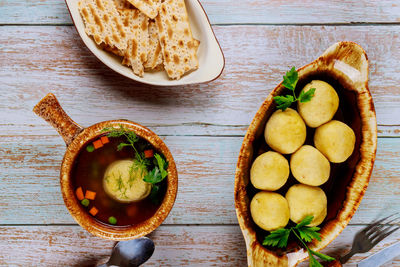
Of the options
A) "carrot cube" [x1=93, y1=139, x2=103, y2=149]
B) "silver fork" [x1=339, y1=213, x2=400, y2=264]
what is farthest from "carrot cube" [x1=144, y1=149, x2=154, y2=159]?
"silver fork" [x1=339, y1=213, x2=400, y2=264]

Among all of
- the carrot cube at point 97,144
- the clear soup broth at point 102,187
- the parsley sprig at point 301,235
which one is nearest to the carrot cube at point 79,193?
the clear soup broth at point 102,187

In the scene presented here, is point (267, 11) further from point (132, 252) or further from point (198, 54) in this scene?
point (132, 252)

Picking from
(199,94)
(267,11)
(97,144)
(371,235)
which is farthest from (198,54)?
(371,235)

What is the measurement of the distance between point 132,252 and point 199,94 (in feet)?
1.46

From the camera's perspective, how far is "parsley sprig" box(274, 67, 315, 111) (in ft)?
2.37

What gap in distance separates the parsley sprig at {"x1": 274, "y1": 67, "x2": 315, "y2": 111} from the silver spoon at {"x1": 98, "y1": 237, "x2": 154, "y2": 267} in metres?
0.49

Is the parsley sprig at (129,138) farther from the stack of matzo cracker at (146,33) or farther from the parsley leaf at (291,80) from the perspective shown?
the parsley leaf at (291,80)

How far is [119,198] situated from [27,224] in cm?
30

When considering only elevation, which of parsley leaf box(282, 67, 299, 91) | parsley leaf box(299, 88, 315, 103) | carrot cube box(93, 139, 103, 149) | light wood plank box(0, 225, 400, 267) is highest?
parsley leaf box(282, 67, 299, 91)

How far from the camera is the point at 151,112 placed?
90 cm

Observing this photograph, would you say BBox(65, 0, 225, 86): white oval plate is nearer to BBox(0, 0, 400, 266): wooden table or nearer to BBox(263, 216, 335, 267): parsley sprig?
BBox(0, 0, 400, 266): wooden table

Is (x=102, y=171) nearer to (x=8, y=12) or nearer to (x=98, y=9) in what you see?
(x=98, y=9)

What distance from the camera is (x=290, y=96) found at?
725 millimetres

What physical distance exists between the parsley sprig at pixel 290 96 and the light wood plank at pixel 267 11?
243mm
